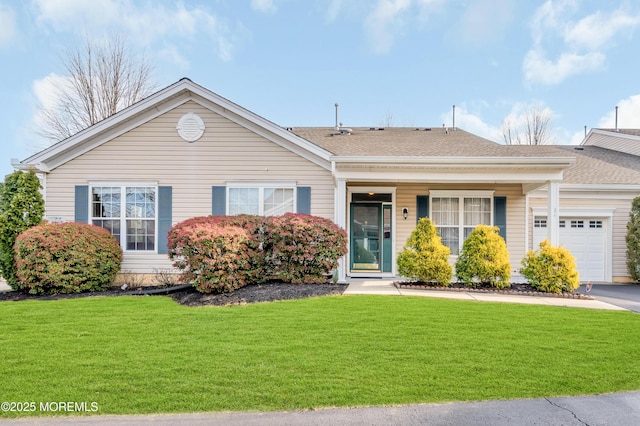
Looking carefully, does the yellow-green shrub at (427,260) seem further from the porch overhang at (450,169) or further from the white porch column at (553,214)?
the white porch column at (553,214)

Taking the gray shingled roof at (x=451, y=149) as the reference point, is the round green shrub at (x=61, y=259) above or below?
below

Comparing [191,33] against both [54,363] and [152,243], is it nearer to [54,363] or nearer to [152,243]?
[152,243]

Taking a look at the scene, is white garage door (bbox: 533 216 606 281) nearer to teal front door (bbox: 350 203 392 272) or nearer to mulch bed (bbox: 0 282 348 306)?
teal front door (bbox: 350 203 392 272)

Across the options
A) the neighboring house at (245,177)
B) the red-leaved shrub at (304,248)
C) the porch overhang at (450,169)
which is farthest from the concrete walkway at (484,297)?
the porch overhang at (450,169)

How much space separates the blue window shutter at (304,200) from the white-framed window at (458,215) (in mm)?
3664

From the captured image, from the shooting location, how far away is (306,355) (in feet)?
13.5

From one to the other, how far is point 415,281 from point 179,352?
6.00 m

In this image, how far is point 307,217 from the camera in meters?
8.20

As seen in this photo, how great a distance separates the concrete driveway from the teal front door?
5.09 meters

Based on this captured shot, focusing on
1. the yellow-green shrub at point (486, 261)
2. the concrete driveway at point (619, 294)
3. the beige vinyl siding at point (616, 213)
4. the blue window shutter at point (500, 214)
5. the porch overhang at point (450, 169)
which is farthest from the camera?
the beige vinyl siding at point (616, 213)

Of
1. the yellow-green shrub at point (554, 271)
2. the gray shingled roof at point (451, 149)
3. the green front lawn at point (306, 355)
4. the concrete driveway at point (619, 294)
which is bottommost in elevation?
the concrete driveway at point (619, 294)

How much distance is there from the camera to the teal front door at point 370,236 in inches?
407

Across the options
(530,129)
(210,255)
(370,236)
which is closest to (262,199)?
(210,255)

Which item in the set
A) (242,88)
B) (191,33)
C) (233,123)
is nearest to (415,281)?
(233,123)
